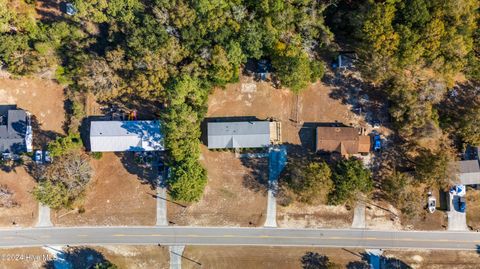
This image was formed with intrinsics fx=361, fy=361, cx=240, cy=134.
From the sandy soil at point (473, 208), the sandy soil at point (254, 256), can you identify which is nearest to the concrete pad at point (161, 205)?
the sandy soil at point (254, 256)

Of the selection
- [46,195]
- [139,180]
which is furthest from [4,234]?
[139,180]

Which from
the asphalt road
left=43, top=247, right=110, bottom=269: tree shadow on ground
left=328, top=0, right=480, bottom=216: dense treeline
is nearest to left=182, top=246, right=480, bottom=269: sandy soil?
the asphalt road

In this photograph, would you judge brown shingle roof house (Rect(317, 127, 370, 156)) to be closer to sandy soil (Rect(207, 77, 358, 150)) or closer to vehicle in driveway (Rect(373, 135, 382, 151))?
sandy soil (Rect(207, 77, 358, 150))

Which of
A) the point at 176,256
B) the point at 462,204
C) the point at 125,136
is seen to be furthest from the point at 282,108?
the point at 462,204

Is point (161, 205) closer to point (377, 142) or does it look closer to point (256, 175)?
point (256, 175)

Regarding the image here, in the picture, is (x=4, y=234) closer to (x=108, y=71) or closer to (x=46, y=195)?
(x=46, y=195)

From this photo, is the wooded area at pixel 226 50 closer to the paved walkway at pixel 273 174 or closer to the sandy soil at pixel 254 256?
the paved walkway at pixel 273 174
